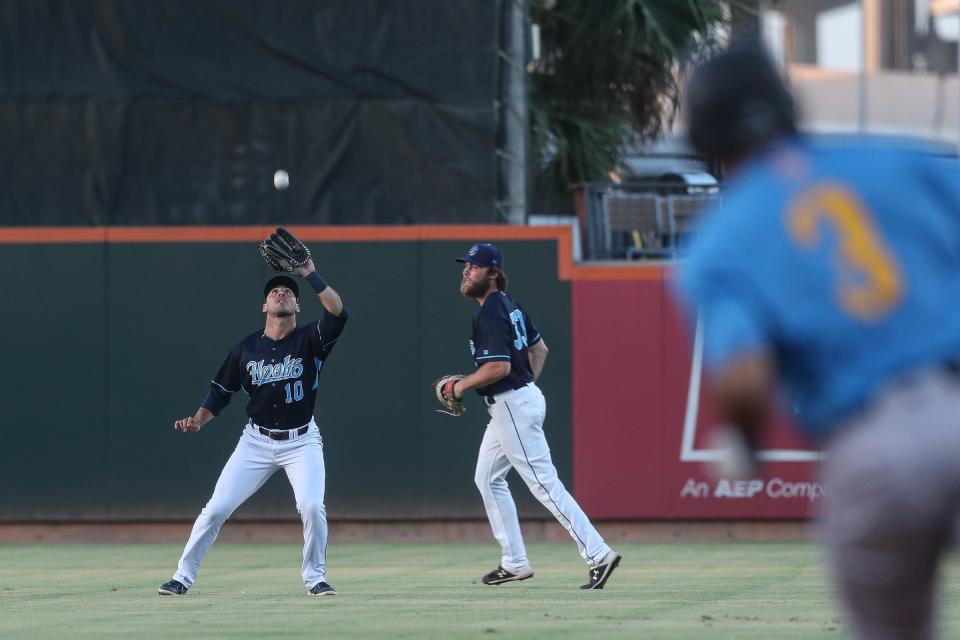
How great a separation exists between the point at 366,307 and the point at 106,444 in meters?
2.56

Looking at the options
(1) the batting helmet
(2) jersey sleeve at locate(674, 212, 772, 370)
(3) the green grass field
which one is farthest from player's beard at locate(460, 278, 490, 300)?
(2) jersey sleeve at locate(674, 212, 772, 370)

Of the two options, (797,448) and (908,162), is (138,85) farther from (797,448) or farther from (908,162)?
(908,162)

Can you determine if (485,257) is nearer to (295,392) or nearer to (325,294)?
(325,294)

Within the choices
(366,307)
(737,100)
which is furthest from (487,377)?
(737,100)

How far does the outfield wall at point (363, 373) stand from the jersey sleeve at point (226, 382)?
4.11 m

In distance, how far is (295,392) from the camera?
9.91 metres

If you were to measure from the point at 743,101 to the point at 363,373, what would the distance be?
445 inches

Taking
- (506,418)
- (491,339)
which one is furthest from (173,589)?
(491,339)

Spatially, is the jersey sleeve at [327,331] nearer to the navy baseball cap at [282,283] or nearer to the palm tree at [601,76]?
the navy baseball cap at [282,283]

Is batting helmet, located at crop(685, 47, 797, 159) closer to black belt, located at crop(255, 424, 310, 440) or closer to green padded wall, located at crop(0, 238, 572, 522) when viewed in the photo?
black belt, located at crop(255, 424, 310, 440)

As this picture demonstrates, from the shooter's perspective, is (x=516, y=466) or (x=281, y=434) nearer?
(x=281, y=434)

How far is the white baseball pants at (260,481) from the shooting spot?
9.55m

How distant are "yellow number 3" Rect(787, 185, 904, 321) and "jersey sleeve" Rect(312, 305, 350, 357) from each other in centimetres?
672

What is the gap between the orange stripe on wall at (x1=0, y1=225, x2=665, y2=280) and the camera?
14.4 metres
